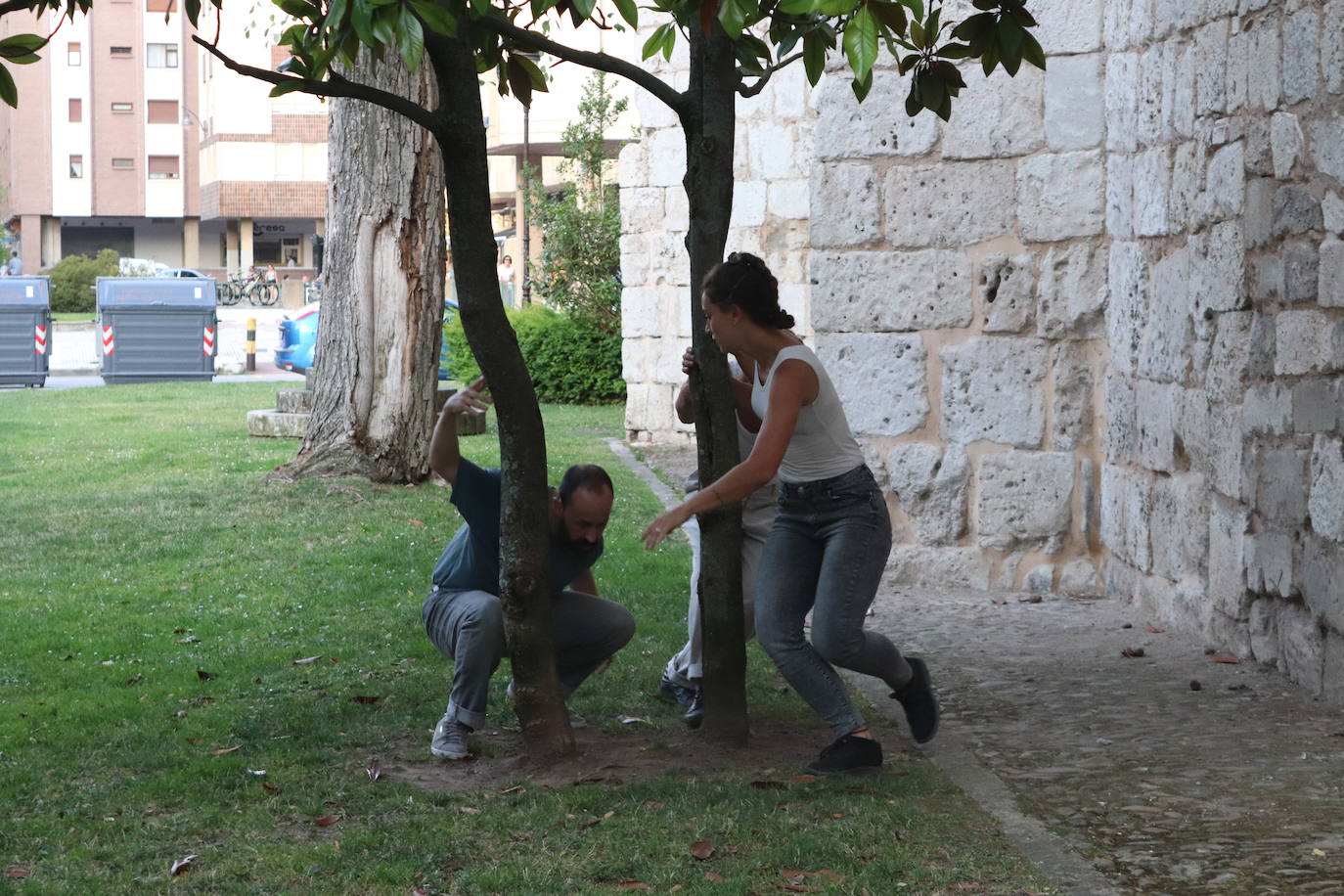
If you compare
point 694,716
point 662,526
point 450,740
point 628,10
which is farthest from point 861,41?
point 694,716

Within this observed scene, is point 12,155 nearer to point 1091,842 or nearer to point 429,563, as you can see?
point 429,563

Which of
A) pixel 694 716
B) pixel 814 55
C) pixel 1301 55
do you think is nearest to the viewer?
pixel 814 55

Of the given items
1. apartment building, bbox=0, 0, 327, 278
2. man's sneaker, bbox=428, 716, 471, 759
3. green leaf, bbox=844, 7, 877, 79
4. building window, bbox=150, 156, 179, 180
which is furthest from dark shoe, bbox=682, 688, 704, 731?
building window, bbox=150, 156, 179, 180

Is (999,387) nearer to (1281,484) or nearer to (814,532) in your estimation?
(1281,484)

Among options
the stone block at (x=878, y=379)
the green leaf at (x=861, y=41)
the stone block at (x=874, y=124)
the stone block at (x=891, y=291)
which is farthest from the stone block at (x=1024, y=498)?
the green leaf at (x=861, y=41)

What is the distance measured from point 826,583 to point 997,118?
166 inches

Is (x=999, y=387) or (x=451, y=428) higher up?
(x=999, y=387)

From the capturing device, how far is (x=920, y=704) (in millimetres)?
5383

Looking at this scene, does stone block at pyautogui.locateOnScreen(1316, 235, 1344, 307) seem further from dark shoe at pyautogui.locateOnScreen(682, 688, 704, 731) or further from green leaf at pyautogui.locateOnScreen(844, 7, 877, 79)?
green leaf at pyautogui.locateOnScreen(844, 7, 877, 79)

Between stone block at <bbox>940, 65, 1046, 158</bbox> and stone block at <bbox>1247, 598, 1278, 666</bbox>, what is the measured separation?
2.88 m

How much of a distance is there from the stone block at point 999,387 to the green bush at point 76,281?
151ft

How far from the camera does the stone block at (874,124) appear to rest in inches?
334

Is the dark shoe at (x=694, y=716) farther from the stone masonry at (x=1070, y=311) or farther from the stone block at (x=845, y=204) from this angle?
the stone block at (x=845, y=204)

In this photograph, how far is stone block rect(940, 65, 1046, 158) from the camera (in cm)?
840
